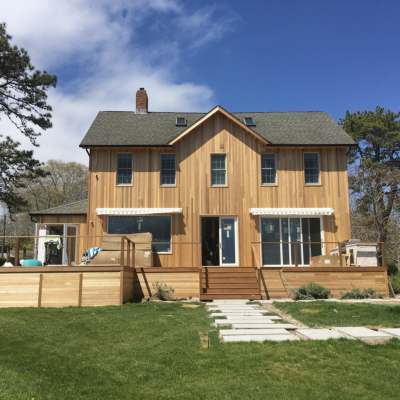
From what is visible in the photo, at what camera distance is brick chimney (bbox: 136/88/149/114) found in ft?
78.5

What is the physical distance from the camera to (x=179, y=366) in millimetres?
6738

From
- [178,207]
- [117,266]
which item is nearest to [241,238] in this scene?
[178,207]

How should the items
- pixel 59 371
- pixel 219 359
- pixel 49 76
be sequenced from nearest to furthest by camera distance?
1. pixel 59 371
2. pixel 219 359
3. pixel 49 76


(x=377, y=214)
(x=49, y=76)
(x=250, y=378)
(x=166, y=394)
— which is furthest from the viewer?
(x=377, y=214)

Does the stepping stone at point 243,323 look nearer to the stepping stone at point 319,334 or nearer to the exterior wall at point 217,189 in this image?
the stepping stone at point 319,334

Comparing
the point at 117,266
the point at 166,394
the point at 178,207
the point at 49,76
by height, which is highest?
the point at 49,76

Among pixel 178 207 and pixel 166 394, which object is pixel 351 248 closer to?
pixel 178 207

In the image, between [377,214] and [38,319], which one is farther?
[377,214]

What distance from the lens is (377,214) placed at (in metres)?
31.4

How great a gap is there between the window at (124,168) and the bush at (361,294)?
10273 millimetres

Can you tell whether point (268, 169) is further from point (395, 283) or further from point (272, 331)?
point (272, 331)

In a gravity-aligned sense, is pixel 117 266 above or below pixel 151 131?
below

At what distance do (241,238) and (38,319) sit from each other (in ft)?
33.1

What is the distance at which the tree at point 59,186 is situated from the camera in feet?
147
